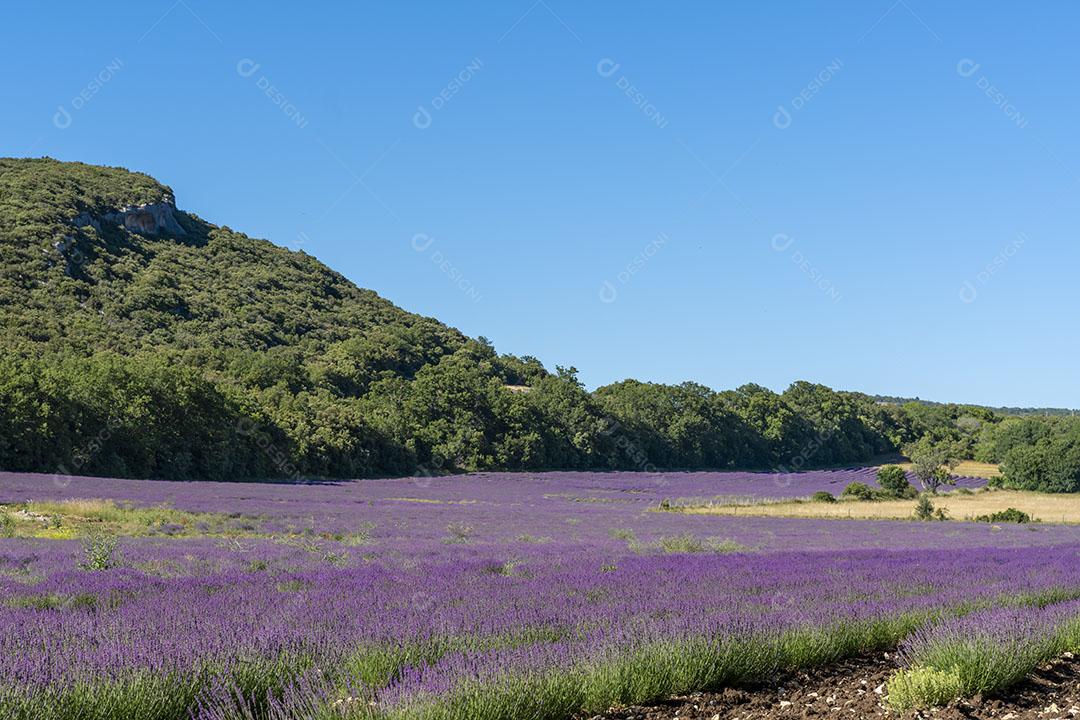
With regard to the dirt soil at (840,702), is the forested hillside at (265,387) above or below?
above

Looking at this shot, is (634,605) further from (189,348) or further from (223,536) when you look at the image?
(189,348)

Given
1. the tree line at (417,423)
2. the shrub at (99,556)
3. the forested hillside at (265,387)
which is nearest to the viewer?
the shrub at (99,556)

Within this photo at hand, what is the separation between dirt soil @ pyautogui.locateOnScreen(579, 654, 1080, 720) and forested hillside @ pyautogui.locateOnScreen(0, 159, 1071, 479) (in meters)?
41.8

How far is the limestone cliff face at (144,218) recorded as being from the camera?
93.3m

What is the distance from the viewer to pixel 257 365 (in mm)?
69500

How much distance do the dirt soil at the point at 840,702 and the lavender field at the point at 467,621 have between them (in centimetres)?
12

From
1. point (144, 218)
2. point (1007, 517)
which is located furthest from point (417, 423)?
point (144, 218)

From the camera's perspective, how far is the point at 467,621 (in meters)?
7.14

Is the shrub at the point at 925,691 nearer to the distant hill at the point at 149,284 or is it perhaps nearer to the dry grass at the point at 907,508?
the dry grass at the point at 907,508

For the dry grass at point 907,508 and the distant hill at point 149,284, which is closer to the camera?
the dry grass at point 907,508

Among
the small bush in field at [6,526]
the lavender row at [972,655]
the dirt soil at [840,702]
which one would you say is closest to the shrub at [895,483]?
the small bush in field at [6,526]

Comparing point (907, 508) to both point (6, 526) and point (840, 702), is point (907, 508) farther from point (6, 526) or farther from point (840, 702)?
point (840, 702)

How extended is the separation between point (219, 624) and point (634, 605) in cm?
395

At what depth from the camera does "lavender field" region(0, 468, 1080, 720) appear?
15.7ft
